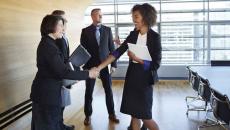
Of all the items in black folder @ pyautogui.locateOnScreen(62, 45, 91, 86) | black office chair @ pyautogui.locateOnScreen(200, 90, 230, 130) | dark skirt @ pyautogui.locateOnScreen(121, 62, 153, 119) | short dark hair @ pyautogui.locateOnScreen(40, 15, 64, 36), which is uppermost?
short dark hair @ pyautogui.locateOnScreen(40, 15, 64, 36)

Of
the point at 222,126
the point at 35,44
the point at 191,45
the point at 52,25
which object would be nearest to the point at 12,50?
the point at 35,44

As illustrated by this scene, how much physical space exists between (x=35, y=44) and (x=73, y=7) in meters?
1.76

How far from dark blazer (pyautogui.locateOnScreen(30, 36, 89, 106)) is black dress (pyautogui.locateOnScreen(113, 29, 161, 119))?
0.70 m

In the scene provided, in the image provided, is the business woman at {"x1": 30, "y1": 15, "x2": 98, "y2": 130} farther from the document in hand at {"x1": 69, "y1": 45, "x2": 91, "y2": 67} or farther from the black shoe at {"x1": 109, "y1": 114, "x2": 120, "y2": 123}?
the black shoe at {"x1": 109, "y1": 114, "x2": 120, "y2": 123}

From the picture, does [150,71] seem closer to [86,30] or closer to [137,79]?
[137,79]

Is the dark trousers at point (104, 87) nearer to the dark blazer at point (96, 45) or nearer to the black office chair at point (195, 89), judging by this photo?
the dark blazer at point (96, 45)

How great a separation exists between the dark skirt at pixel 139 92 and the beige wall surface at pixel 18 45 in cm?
145

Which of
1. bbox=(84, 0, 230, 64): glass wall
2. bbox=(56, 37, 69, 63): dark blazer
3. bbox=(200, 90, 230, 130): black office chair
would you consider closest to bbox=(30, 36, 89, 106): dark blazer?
bbox=(56, 37, 69, 63): dark blazer

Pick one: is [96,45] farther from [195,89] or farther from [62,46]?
[195,89]

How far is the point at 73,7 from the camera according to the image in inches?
233

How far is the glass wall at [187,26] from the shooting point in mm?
9273

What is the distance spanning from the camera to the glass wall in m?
9.27

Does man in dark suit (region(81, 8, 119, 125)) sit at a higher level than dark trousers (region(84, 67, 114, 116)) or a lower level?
higher

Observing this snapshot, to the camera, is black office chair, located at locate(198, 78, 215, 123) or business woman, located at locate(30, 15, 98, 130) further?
black office chair, located at locate(198, 78, 215, 123)
